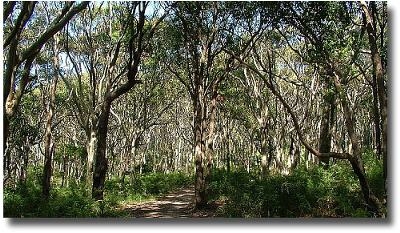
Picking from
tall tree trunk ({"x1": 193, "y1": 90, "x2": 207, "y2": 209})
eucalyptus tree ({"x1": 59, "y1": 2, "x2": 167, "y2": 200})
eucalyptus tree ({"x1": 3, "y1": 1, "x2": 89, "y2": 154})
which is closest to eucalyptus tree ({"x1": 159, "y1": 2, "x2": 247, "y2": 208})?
tall tree trunk ({"x1": 193, "y1": 90, "x2": 207, "y2": 209})

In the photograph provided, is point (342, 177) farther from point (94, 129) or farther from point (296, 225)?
point (94, 129)

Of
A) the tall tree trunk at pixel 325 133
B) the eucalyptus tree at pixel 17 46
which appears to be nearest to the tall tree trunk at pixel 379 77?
the tall tree trunk at pixel 325 133

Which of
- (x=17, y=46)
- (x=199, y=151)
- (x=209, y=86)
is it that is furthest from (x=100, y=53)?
(x=17, y=46)

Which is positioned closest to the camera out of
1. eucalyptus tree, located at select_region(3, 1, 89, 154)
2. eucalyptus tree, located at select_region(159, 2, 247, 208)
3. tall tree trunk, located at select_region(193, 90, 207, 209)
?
eucalyptus tree, located at select_region(3, 1, 89, 154)

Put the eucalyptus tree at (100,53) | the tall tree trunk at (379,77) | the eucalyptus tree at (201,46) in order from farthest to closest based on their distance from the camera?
the eucalyptus tree at (201,46) < the eucalyptus tree at (100,53) < the tall tree trunk at (379,77)

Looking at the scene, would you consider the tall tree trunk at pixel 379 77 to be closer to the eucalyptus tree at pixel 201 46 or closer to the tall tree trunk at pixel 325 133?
the eucalyptus tree at pixel 201 46

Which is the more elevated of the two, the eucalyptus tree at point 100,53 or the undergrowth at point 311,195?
the eucalyptus tree at point 100,53

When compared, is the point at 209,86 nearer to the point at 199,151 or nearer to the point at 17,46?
the point at 199,151

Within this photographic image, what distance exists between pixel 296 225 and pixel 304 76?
6572 millimetres

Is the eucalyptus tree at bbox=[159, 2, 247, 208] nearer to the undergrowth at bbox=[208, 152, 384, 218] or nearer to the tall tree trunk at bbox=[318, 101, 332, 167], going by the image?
the undergrowth at bbox=[208, 152, 384, 218]

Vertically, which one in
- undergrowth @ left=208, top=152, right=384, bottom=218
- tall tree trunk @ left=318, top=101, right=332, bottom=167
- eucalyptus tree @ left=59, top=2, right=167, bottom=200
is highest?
eucalyptus tree @ left=59, top=2, right=167, bottom=200

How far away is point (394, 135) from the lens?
4.84 metres

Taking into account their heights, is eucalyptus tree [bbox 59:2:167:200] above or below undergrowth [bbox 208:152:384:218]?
above

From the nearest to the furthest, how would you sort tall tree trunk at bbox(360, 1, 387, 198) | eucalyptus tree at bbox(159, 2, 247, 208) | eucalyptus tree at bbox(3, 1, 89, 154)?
eucalyptus tree at bbox(3, 1, 89, 154), tall tree trunk at bbox(360, 1, 387, 198), eucalyptus tree at bbox(159, 2, 247, 208)
